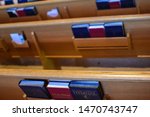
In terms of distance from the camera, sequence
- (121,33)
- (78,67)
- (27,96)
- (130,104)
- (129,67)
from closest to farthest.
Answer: (130,104) < (27,96) < (121,33) < (129,67) < (78,67)

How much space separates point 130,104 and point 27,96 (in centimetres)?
54

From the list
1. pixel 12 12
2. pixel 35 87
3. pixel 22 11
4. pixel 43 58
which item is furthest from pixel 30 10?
pixel 35 87

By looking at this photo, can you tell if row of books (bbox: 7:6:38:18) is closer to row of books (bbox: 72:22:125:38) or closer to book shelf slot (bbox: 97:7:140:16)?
book shelf slot (bbox: 97:7:140:16)

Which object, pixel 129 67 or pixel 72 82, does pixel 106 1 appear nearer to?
pixel 129 67

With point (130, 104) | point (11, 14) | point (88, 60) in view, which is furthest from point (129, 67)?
point (11, 14)

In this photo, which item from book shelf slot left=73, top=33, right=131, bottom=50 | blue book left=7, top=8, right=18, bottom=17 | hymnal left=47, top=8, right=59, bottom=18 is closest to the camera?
book shelf slot left=73, top=33, right=131, bottom=50

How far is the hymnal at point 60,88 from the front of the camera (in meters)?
1.06

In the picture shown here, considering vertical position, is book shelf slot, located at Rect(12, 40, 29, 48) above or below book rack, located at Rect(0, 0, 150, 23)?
below

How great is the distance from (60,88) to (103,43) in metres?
0.74

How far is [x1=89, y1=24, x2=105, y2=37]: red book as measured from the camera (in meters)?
1.57

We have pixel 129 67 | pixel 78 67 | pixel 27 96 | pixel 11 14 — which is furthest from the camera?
pixel 11 14

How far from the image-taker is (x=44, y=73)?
111 centimetres

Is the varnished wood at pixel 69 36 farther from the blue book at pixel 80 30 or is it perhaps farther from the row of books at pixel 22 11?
the row of books at pixel 22 11

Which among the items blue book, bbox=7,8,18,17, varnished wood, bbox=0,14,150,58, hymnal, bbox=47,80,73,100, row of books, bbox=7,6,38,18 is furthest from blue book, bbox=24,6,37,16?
hymnal, bbox=47,80,73,100
